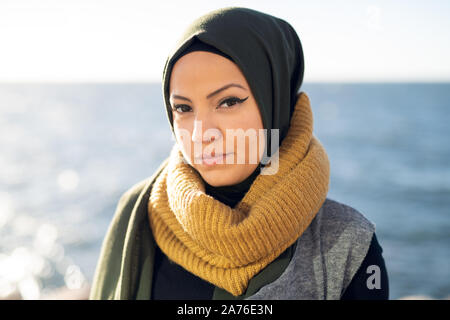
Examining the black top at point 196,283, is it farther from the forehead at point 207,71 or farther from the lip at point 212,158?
the forehead at point 207,71

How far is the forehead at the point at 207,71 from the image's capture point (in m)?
1.62

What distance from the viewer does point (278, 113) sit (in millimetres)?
1840

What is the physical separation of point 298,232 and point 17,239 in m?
9.94

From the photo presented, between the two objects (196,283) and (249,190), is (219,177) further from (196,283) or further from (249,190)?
(196,283)

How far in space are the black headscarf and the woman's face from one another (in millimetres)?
38

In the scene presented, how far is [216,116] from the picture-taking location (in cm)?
166

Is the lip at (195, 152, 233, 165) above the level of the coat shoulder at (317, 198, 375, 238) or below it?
above

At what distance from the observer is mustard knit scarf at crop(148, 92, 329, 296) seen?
1.66 meters

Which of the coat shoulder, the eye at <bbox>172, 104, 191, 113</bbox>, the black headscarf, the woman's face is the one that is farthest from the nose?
the coat shoulder

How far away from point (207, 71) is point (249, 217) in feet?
2.05

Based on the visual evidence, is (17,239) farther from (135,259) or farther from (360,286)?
(360,286)

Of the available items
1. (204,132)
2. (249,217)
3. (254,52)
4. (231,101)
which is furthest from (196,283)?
(254,52)

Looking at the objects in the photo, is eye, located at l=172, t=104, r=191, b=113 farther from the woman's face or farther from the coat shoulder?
the coat shoulder

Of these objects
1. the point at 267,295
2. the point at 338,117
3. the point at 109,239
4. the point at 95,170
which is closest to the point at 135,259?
the point at 109,239
